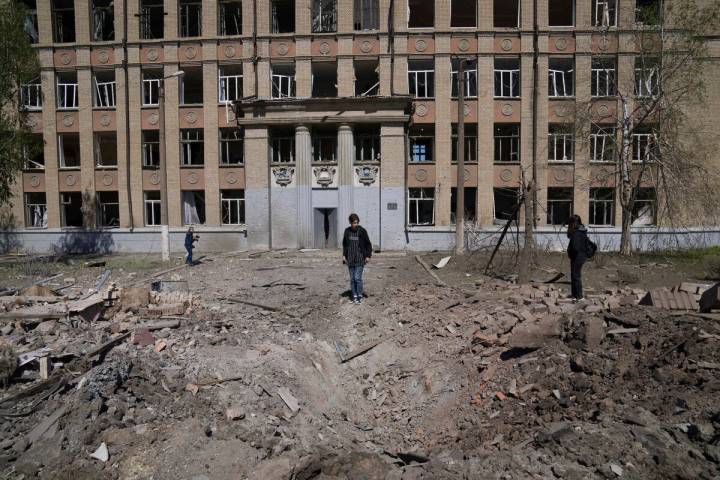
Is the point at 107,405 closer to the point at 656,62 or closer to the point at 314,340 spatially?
the point at 314,340

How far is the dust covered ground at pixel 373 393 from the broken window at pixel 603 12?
19.7 metres

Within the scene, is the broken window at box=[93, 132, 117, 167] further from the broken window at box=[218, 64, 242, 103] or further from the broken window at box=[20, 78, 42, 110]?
the broken window at box=[218, 64, 242, 103]

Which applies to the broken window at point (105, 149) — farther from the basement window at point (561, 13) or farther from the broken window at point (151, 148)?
the basement window at point (561, 13)

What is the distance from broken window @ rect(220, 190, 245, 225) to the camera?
24.0 m

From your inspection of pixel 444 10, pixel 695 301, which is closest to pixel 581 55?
pixel 444 10

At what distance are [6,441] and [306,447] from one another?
3354 millimetres

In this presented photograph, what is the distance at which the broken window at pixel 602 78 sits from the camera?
22.5m

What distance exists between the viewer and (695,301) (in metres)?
7.04

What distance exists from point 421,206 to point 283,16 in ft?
45.1

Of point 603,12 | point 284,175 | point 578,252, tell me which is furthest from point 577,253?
point 603,12

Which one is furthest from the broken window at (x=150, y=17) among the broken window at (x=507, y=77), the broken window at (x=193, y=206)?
the broken window at (x=507, y=77)

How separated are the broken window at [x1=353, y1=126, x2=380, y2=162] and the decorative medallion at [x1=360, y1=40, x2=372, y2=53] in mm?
4219

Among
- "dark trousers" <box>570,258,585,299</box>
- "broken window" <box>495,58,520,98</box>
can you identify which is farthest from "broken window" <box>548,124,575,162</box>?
"dark trousers" <box>570,258,585,299</box>

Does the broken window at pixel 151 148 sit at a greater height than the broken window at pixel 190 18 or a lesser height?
lesser
